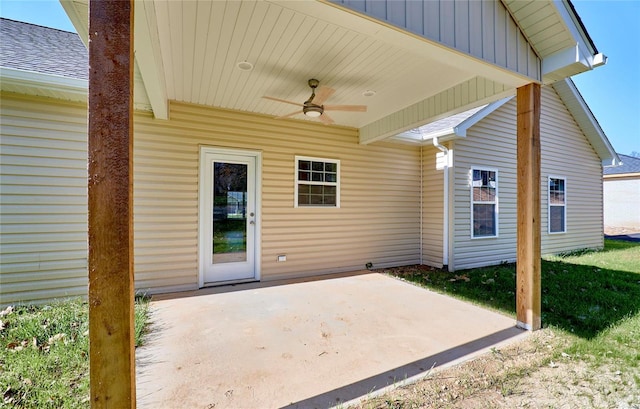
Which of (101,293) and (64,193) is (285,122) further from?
(101,293)

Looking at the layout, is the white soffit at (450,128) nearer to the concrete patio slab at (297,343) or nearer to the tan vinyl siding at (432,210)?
the tan vinyl siding at (432,210)

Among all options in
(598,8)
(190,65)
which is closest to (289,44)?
(190,65)

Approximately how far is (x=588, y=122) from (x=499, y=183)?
396cm

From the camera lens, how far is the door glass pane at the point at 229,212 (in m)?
4.77

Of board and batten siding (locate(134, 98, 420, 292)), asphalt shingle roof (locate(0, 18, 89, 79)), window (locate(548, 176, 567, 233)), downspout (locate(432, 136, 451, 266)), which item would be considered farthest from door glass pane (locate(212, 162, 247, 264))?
window (locate(548, 176, 567, 233))

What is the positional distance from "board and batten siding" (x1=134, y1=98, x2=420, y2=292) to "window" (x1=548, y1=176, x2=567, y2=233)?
4.19 m

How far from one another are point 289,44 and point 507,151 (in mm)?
6257

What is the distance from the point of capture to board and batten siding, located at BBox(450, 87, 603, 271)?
621 centimetres

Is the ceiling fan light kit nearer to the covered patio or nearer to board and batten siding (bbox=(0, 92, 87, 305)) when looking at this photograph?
the covered patio

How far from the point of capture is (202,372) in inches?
92.1

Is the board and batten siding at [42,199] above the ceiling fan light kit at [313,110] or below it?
below

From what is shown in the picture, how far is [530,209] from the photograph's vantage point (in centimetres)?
309

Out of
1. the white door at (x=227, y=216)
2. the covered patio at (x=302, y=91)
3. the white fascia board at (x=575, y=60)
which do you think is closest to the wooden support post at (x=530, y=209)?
the covered patio at (x=302, y=91)

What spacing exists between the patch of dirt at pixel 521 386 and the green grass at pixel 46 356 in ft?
6.90
